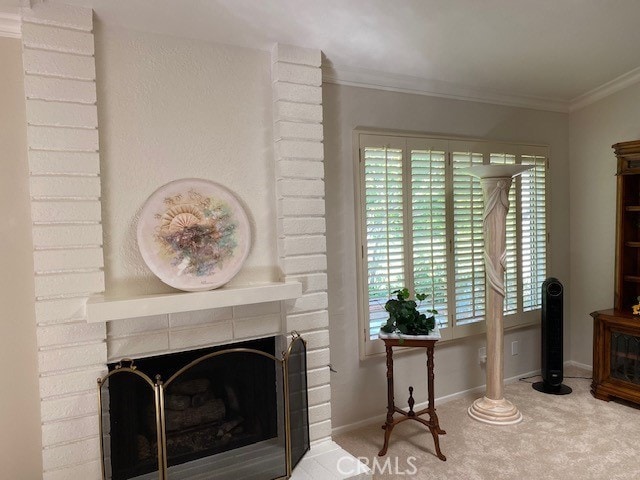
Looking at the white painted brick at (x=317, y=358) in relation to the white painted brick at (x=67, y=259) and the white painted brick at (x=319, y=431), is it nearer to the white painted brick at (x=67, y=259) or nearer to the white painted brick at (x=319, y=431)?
the white painted brick at (x=319, y=431)

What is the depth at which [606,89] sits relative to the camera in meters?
3.71

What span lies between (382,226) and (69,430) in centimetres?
205

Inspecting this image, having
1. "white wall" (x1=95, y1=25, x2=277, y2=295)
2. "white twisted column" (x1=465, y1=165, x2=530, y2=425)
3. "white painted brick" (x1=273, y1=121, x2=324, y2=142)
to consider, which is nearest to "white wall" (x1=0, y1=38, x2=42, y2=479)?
"white wall" (x1=95, y1=25, x2=277, y2=295)

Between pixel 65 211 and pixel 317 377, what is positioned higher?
pixel 65 211

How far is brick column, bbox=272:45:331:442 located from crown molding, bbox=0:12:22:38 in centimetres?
115

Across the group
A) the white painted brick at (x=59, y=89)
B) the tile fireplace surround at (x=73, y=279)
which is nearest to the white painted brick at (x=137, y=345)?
the tile fireplace surround at (x=73, y=279)

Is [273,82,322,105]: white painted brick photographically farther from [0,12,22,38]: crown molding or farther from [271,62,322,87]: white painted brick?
[0,12,22,38]: crown molding

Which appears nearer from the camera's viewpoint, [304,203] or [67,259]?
[67,259]

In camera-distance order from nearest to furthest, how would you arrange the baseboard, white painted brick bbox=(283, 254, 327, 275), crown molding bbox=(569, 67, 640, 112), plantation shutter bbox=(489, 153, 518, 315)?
white painted brick bbox=(283, 254, 327, 275), the baseboard, crown molding bbox=(569, 67, 640, 112), plantation shutter bbox=(489, 153, 518, 315)

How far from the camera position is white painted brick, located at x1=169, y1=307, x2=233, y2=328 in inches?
87.1

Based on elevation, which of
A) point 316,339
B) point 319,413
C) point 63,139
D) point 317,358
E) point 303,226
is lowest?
point 319,413

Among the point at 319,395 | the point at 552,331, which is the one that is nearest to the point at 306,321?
the point at 319,395

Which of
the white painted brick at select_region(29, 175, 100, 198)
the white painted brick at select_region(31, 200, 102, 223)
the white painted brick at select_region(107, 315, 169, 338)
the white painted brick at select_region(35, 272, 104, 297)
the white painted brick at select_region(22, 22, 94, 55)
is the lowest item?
the white painted brick at select_region(107, 315, 169, 338)

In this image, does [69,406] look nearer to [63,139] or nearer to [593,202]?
[63,139]
